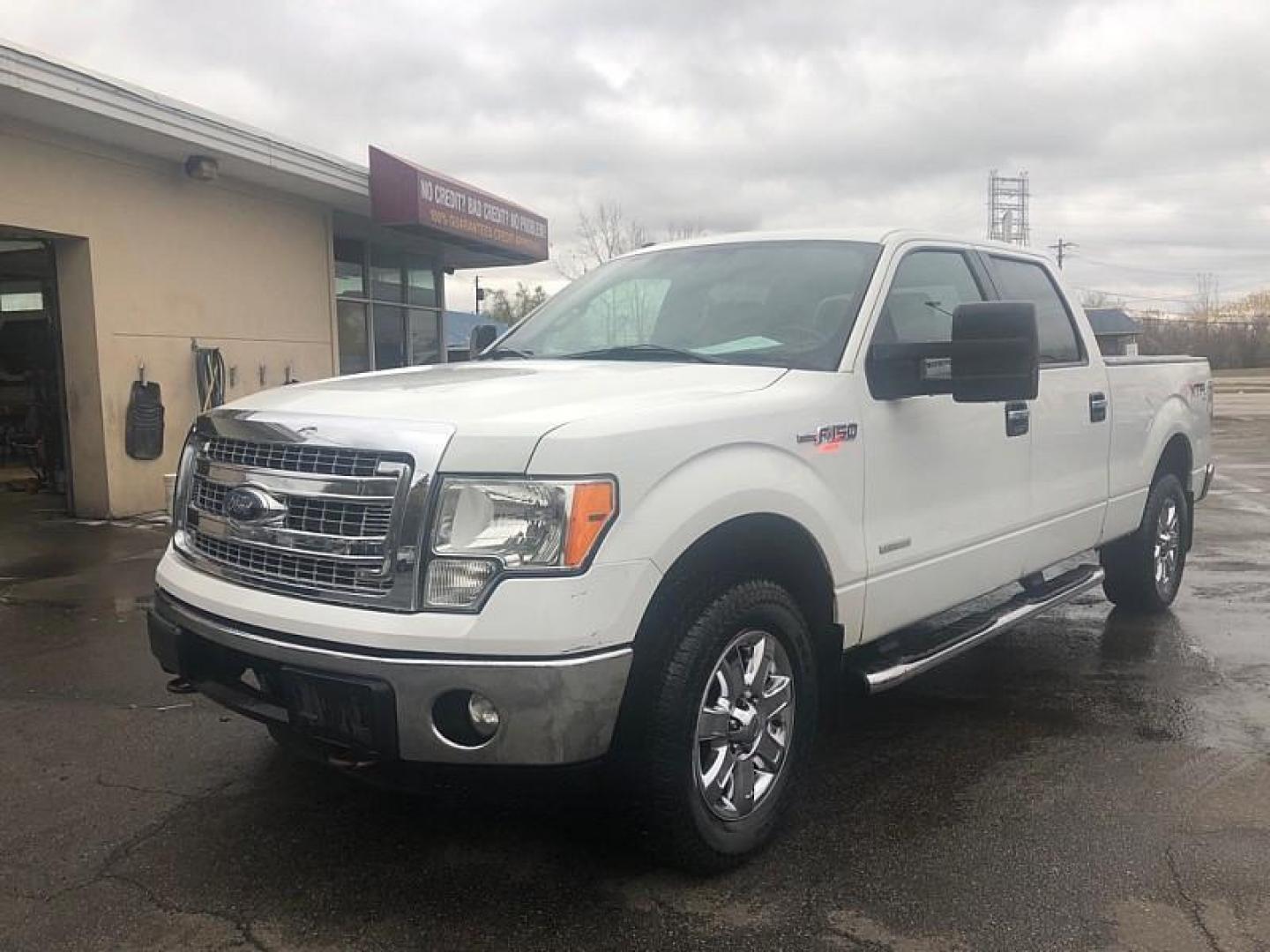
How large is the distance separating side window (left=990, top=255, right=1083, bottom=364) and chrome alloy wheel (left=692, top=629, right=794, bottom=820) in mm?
2437

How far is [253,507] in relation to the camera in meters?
3.04

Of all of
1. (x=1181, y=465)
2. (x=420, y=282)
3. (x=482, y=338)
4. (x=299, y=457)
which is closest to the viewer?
(x=299, y=457)

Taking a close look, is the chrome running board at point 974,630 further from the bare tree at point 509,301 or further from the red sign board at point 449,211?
the bare tree at point 509,301

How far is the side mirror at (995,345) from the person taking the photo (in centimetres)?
344

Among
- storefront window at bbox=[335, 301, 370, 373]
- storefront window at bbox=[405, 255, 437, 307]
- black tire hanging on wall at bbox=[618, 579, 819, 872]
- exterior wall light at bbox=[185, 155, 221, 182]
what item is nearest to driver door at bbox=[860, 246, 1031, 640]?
black tire hanging on wall at bbox=[618, 579, 819, 872]

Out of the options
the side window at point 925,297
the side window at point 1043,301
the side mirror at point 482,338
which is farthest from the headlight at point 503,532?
the side window at point 1043,301

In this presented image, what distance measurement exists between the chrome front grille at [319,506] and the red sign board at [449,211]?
10.3 m

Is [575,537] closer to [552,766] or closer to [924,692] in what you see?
[552,766]

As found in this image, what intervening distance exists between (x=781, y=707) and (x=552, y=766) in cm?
91

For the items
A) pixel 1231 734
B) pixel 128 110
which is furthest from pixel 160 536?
pixel 1231 734

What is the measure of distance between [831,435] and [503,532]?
4.17ft

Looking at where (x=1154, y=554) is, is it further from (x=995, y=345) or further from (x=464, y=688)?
(x=464, y=688)

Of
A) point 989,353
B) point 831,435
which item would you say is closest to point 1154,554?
point 989,353

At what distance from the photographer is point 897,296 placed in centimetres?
412
